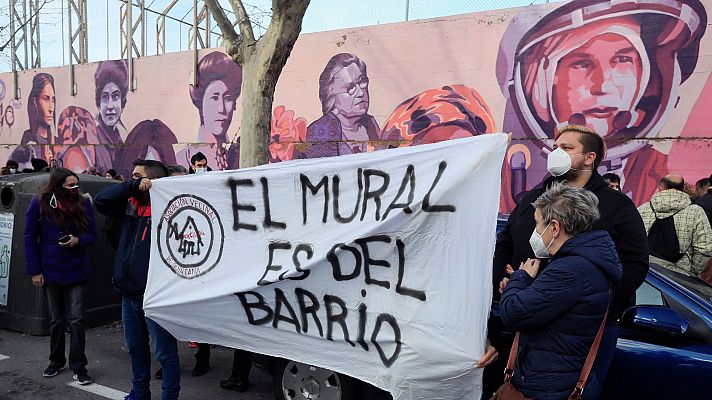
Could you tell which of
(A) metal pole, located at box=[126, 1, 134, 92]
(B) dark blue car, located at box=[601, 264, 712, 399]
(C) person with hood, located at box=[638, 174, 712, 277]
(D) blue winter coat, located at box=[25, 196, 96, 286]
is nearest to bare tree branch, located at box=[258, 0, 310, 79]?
(D) blue winter coat, located at box=[25, 196, 96, 286]

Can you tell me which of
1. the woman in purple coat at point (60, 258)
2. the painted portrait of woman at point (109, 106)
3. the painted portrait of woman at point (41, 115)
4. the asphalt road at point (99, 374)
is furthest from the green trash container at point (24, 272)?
the painted portrait of woman at point (41, 115)

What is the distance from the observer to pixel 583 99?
7.98 m

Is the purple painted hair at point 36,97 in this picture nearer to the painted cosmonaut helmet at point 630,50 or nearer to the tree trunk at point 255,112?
the tree trunk at point 255,112

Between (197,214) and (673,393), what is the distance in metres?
Result: 3.05

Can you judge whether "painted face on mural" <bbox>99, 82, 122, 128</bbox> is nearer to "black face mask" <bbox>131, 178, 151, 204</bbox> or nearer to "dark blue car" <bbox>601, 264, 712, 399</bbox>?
"black face mask" <bbox>131, 178, 151, 204</bbox>

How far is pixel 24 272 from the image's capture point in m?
5.42

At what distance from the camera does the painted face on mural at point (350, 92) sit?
9805 mm

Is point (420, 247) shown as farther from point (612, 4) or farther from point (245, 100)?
point (612, 4)

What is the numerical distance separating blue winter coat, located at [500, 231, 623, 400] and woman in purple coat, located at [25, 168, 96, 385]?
357cm

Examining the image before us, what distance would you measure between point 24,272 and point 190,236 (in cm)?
288

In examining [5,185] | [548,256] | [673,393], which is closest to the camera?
[548,256]

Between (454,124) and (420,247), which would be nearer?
(420,247)

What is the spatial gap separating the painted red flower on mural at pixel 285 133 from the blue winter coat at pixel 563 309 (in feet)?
28.5

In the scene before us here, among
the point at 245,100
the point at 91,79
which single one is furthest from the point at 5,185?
the point at 91,79
